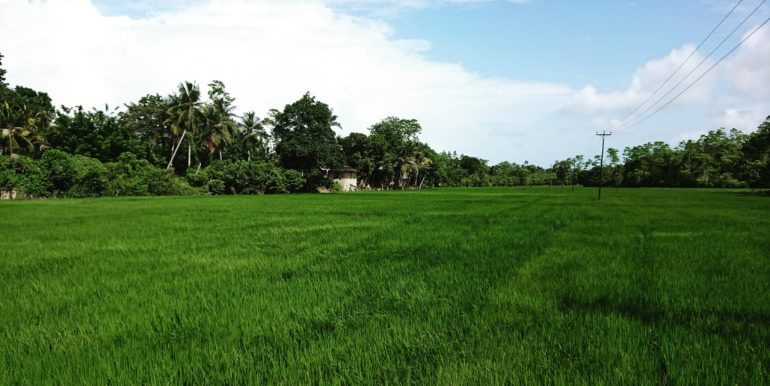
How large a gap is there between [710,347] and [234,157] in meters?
59.0

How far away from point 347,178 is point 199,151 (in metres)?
23.0

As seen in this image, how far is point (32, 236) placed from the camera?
995cm

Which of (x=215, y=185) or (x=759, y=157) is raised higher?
(x=759, y=157)

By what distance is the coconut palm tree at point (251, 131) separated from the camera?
5725cm

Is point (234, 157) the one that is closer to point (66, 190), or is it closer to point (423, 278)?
point (66, 190)

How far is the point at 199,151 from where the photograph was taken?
56.8 meters

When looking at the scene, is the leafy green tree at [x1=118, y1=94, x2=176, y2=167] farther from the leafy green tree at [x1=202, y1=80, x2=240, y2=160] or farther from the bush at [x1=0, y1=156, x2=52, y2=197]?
the bush at [x1=0, y1=156, x2=52, y2=197]

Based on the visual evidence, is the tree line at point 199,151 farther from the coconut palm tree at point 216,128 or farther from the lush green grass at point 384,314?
Answer: the lush green grass at point 384,314

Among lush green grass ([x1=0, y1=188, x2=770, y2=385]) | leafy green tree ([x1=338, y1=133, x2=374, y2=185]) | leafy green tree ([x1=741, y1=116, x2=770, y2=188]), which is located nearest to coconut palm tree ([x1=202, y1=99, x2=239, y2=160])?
leafy green tree ([x1=338, y1=133, x2=374, y2=185])

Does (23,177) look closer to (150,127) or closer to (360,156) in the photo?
(150,127)

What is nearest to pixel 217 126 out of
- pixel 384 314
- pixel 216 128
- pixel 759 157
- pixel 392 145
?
pixel 216 128

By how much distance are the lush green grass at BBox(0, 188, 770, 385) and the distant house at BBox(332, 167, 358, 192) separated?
5553 cm

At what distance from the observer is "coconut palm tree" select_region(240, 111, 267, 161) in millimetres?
57250

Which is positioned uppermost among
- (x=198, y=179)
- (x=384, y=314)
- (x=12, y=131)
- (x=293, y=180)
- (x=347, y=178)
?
(x=12, y=131)
